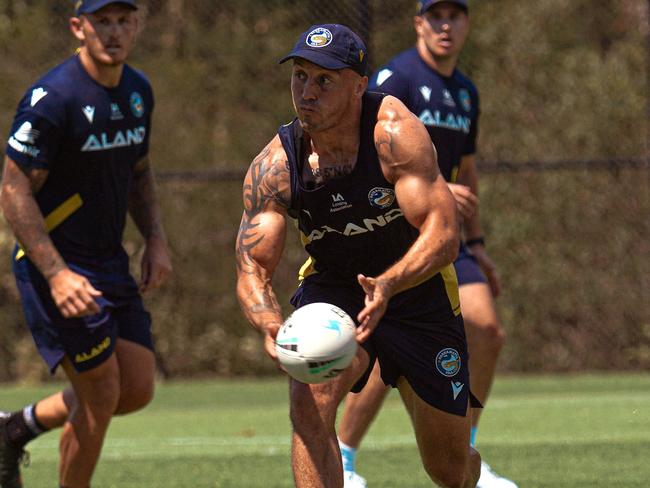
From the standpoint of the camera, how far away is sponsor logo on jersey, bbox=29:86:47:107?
7.10 m

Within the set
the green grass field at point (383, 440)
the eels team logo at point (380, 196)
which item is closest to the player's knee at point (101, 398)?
the green grass field at point (383, 440)

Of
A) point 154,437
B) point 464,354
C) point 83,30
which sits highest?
point 83,30

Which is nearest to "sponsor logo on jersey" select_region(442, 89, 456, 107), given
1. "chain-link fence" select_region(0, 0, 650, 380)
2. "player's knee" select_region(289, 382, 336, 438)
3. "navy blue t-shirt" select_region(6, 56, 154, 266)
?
"navy blue t-shirt" select_region(6, 56, 154, 266)

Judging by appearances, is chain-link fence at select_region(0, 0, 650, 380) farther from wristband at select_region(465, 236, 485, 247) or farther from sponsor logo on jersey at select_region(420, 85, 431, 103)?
sponsor logo on jersey at select_region(420, 85, 431, 103)

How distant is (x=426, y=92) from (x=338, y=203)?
2.68 meters

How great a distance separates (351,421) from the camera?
7762 mm

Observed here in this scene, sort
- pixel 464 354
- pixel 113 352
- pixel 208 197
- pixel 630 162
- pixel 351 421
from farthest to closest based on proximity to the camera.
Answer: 1. pixel 208 197
2. pixel 630 162
3. pixel 351 421
4. pixel 113 352
5. pixel 464 354

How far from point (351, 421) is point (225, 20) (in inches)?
375

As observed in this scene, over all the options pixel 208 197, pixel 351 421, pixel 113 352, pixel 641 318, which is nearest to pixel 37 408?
pixel 113 352

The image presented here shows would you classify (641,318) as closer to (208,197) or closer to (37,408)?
(208,197)

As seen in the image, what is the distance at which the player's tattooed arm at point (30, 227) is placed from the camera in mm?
6918

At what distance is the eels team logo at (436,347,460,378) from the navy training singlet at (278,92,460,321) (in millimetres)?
149

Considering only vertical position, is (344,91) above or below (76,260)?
above

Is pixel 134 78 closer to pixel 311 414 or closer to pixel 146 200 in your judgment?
pixel 146 200
